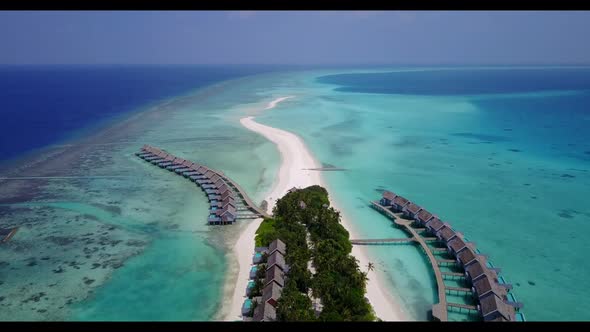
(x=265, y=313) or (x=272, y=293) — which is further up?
(x=272, y=293)

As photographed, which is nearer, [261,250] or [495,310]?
[495,310]

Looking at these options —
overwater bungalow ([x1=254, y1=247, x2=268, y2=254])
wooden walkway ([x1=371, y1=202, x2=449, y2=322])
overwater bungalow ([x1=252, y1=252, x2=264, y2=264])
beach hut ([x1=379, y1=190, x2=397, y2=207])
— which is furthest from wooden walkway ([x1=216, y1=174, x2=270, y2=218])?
beach hut ([x1=379, y1=190, x2=397, y2=207])

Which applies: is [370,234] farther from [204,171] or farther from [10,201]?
[10,201]

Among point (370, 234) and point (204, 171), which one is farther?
point (204, 171)

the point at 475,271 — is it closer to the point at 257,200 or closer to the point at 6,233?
the point at 257,200

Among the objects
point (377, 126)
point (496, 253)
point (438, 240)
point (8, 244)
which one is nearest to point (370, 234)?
point (438, 240)

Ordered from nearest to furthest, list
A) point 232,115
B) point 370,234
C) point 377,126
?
point 370,234
point 377,126
point 232,115

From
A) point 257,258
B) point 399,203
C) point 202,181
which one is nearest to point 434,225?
point 399,203

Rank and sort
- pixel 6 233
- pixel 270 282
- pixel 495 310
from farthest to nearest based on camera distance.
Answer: pixel 6 233, pixel 270 282, pixel 495 310
